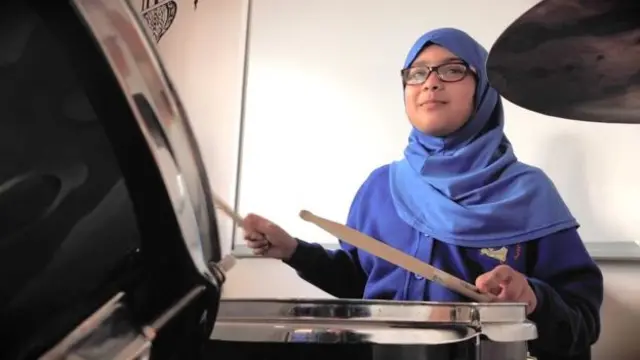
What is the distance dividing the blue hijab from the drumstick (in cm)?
21

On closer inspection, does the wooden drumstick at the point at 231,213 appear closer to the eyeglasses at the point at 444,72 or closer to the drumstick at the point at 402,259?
the drumstick at the point at 402,259

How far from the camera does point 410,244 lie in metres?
0.94

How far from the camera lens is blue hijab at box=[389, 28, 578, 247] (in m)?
0.90

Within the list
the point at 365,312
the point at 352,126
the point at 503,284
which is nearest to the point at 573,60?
the point at 503,284

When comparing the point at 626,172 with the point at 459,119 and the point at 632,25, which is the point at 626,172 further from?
the point at 632,25

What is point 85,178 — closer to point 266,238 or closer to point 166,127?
point 166,127

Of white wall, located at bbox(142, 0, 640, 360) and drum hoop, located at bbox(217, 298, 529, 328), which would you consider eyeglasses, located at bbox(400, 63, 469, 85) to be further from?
drum hoop, located at bbox(217, 298, 529, 328)

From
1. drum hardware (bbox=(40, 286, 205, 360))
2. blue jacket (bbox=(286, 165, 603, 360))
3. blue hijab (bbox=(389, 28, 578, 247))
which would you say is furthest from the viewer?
blue hijab (bbox=(389, 28, 578, 247))

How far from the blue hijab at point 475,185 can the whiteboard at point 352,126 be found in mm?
92

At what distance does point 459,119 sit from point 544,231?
0.18 m

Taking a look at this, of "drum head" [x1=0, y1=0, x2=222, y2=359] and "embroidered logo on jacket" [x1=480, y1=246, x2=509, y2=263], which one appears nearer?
"drum head" [x1=0, y1=0, x2=222, y2=359]

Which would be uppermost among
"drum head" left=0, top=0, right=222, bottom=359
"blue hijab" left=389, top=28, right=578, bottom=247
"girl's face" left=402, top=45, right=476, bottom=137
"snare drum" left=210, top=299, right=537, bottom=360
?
"drum head" left=0, top=0, right=222, bottom=359

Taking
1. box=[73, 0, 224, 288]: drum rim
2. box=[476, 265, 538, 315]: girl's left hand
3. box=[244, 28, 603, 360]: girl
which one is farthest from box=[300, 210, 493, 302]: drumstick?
box=[73, 0, 224, 288]: drum rim

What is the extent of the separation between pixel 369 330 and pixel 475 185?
0.43 metres
